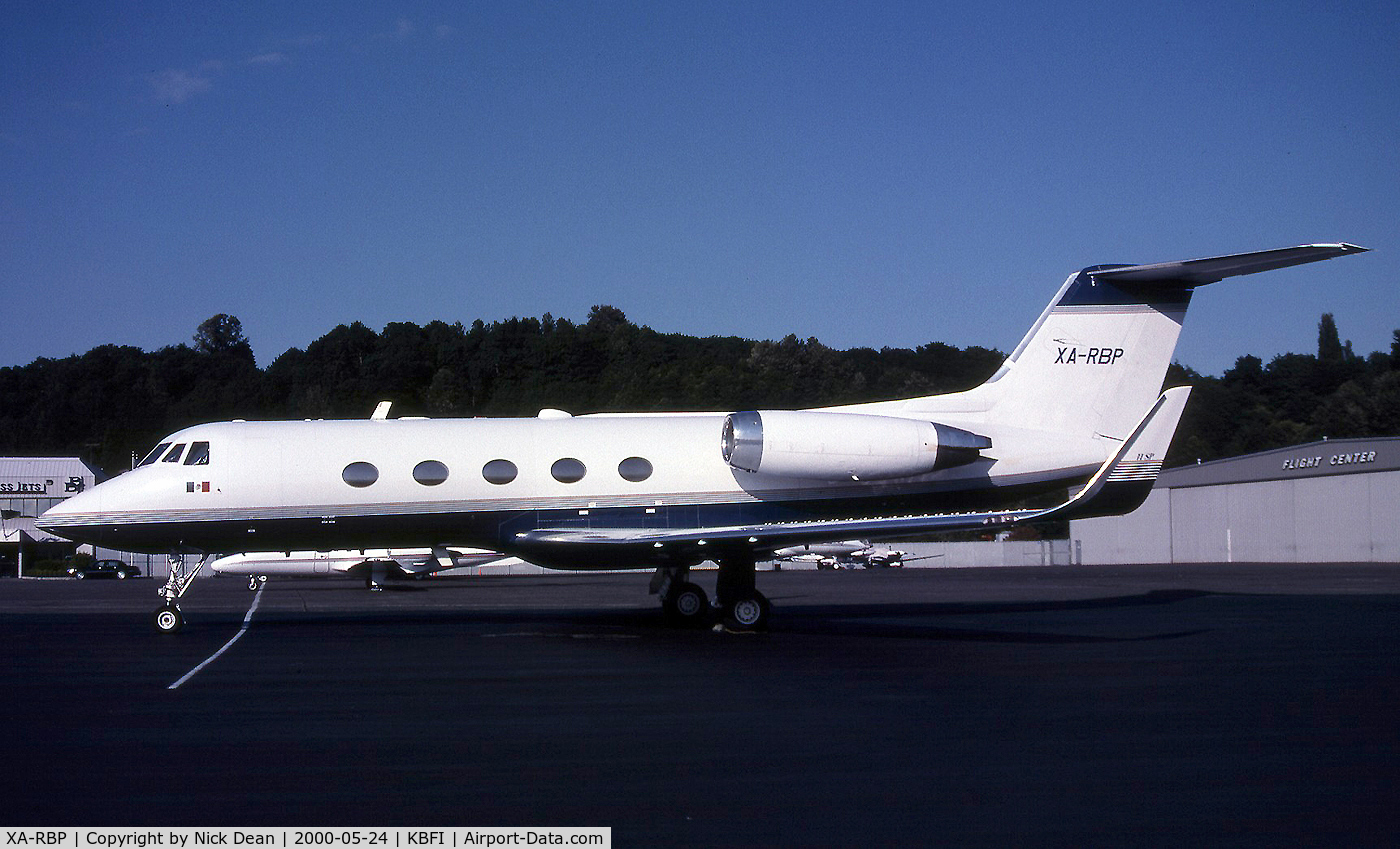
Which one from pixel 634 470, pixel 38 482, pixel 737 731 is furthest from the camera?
pixel 38 482

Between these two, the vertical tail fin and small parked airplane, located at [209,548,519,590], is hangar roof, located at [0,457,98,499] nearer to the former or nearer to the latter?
small parked airplane, located at [209,548,519,590]

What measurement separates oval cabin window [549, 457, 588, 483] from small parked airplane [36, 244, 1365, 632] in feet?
0.05

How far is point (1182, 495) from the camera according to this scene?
54.7 meters

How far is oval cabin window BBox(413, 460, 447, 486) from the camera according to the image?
17141mm

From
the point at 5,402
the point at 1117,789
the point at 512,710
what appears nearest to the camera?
the point at 1117,789

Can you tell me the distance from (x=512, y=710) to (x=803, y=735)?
8.18ft

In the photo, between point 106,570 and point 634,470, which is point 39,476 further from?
point 634,470

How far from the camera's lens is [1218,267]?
17531mm

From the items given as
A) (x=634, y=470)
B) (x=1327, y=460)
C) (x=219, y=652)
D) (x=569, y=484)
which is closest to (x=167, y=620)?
(x=219, y=652)

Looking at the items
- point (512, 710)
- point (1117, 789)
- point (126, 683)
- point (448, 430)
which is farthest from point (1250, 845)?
point (448, 430)

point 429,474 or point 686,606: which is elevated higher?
point 429,474

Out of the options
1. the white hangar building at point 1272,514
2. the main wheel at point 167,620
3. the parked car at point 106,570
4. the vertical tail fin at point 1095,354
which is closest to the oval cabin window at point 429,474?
the main wheel at point 167,620

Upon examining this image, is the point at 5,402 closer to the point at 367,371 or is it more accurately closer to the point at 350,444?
the point at 367,371

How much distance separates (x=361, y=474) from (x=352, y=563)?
1768cm
